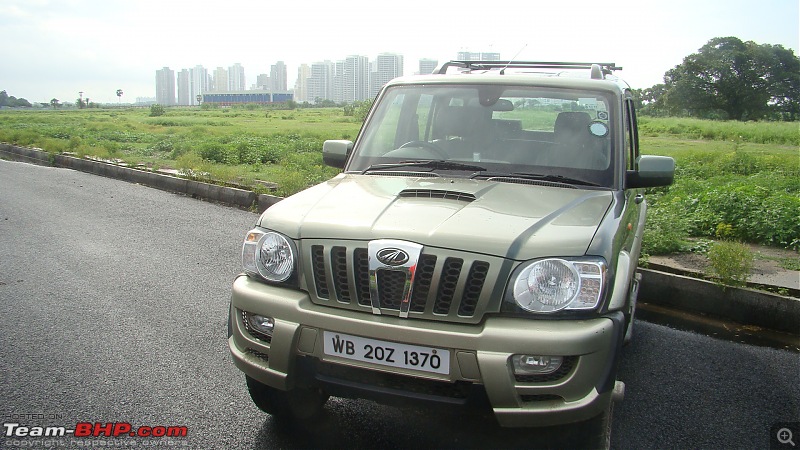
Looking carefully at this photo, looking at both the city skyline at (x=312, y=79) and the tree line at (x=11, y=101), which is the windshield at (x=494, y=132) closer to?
the city skyline at (x=312, y=79)

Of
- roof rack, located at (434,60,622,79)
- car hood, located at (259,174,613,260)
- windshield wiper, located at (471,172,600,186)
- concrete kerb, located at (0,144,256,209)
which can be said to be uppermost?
roof rack, located at (434,60,622,79)

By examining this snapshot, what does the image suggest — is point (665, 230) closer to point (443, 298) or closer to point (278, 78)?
point (443, 298)

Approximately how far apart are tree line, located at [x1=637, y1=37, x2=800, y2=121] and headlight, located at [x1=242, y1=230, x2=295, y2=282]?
7920 centimetres

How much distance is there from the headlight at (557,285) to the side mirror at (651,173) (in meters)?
1.18

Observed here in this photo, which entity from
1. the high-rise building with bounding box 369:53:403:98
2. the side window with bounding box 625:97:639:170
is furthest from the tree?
the side window with bounding box 625:97:639:170

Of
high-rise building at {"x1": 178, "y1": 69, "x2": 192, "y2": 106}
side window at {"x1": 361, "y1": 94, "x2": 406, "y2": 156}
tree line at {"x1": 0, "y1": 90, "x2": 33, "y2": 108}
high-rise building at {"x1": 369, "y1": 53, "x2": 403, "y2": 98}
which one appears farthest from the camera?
high-rise building at {"x1": 178, "y1": 69, "x2": 192, "y2": 106}

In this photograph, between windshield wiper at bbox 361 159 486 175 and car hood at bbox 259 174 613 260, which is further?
windshield wiper at bbox 361 159 486 175

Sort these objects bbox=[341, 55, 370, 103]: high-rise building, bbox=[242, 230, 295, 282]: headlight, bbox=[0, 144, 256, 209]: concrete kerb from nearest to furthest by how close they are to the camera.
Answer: bbox=[242, 230, 295, 282]: headlight → bbox=[0, 144, 256, 209]: concrete kerb → bbox=[341, 55, 370, 103]: high-rise building

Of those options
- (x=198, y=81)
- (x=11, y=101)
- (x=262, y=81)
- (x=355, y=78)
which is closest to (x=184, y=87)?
(x=198, y=81)

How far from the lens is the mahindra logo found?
105 inches

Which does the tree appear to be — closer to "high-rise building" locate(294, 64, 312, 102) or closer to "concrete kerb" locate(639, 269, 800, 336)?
"high-rise building" locate(294, 64, 312, 102)

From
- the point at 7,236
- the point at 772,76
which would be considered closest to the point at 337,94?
the point at 772,76

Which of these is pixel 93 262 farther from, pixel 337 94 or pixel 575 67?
pixel 337 94

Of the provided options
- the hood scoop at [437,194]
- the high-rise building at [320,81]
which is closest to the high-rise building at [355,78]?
the high-rise building at [320,81]
